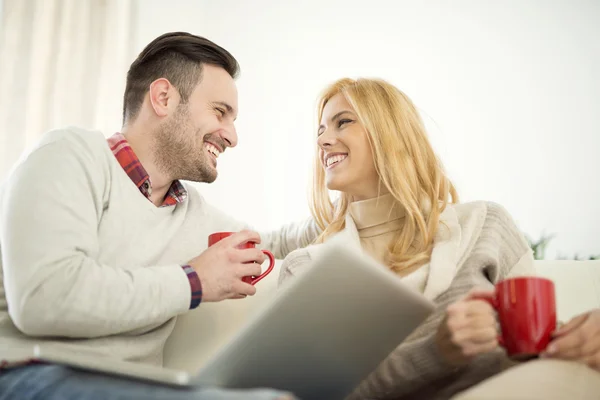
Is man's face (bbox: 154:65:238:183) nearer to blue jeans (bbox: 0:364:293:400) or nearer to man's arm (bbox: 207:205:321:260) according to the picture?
man's arm (bbox: 207:205:321:260)

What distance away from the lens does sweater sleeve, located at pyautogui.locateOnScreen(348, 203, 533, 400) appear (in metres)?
1.19

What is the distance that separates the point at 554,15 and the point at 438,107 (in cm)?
93

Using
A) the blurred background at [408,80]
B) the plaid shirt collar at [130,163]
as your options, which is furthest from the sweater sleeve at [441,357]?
the blurred background at [408,80]

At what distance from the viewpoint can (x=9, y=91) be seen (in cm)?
268

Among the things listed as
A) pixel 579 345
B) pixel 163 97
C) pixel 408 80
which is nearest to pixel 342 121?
pixel 163 97

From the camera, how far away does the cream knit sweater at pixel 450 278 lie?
3.95 feet

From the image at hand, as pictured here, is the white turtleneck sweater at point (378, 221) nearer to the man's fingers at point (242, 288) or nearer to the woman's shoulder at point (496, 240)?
the woman's shoulder at point (496, 240)

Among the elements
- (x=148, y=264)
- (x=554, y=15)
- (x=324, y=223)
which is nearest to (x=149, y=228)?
(x=148, y=264)

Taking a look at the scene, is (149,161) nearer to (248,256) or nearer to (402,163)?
(248,256)

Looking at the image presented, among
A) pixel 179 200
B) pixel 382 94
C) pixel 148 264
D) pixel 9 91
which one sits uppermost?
pixel 382 94

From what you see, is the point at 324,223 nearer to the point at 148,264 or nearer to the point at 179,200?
the point at 179,200

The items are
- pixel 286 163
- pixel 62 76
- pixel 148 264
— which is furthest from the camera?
pixel 286 163

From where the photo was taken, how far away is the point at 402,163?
173 centimetres

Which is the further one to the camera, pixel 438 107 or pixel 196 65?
pixel 438 107
